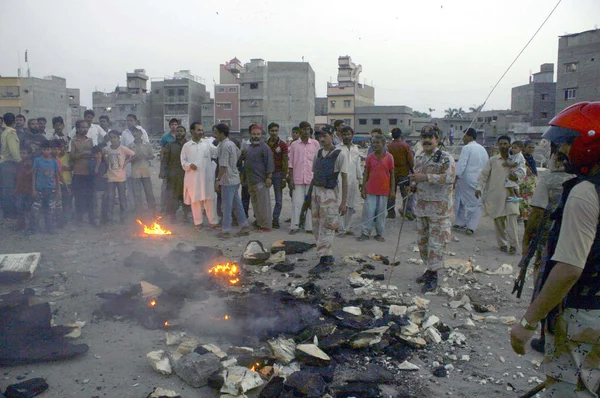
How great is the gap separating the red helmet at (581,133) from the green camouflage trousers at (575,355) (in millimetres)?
734

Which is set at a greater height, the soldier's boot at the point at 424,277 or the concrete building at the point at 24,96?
the concrete building at the point at 24,96

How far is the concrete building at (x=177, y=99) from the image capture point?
4794 cm

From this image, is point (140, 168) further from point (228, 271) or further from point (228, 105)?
point (228, 105)

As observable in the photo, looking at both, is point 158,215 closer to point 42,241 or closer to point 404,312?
point 42,241

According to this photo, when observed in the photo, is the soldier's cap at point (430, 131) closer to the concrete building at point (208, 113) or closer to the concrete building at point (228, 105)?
the concrete building at point (228, 105)

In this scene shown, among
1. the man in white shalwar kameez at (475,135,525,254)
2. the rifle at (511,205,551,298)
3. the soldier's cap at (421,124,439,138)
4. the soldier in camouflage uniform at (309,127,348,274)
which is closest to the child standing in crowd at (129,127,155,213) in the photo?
the soldier in camouflage uniform at (309,127,348,274)

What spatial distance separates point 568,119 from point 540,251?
4.52 ft

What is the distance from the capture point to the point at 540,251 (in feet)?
10.8

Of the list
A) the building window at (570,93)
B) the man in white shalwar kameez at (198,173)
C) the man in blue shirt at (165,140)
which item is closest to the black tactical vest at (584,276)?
the man in white shalwar kameez at (198,173)

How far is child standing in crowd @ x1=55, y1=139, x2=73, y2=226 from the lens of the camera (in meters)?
9.15

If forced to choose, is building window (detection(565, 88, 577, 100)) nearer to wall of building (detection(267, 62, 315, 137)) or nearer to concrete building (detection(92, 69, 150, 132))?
wall of building (detection(267, 62, 315, 137))

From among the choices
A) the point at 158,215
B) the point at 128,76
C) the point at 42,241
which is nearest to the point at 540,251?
the point at 42,241

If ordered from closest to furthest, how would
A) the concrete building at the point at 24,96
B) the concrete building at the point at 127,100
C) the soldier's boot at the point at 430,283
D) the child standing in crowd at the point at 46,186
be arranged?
the soldier's boot at the point at 430,283
the child standing in crowd at the point at 46,186
the concrete building at the point at 24,96
the concrete building at the point at 127,100

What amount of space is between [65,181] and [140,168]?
1.49m
